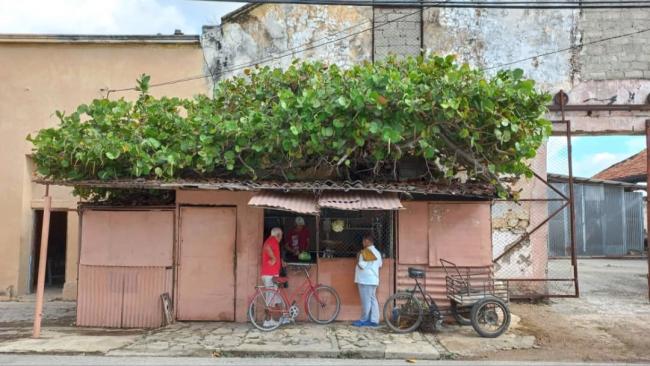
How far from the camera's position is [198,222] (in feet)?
34.2

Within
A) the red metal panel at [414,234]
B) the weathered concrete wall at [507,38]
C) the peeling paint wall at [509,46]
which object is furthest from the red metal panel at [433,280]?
the weathered concrete wall at [507,38]

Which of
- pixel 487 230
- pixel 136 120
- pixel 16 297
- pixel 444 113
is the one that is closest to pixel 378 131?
pixel 444 113

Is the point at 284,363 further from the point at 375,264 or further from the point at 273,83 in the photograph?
the point at 273,83

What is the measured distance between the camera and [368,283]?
32.1ft

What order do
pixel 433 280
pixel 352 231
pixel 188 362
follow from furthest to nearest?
pixel 352 231
pixel 433 280
pixel 188 362

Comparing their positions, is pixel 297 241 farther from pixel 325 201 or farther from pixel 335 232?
pixel 325 201

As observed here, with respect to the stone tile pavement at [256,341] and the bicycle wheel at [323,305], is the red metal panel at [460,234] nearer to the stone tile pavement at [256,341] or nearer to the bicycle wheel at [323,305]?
the stone tile pavement at [256,341]

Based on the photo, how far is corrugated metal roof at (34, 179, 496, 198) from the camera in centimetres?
944

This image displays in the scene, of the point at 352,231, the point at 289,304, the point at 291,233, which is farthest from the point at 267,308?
the point at 352,231

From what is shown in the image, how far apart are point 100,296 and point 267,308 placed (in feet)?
10.8

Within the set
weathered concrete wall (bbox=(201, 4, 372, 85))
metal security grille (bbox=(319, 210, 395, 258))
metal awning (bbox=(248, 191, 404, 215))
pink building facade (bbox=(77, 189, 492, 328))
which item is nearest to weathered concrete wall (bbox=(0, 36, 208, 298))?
weathered concrete wall (bbox=(201, 4, 372, 85))

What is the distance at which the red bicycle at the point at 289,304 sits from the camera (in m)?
9.74

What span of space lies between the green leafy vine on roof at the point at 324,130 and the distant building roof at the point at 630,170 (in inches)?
727

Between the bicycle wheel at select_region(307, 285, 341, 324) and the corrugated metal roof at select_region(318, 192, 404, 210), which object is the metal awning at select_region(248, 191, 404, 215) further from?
the bicycle wheel at select_region(307, 285, 341, 324)
